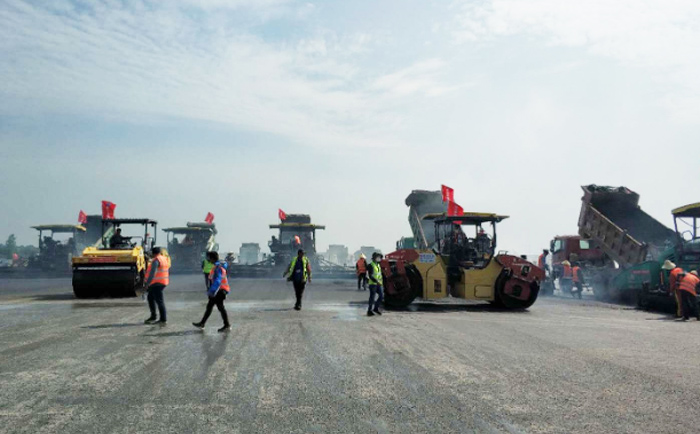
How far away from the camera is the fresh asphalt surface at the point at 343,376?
4.98 m

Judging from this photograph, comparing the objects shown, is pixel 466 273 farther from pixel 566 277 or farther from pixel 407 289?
pixel 566 277

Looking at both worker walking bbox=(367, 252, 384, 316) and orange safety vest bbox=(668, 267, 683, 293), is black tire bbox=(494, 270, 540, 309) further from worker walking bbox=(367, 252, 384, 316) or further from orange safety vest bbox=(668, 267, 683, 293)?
worker walking bbox=(367, 252, 384, 316)

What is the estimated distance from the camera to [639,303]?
56.2 ft

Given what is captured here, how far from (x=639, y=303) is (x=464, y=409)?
13.8 m

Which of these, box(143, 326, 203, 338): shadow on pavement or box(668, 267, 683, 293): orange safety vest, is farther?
box(668, 267, 683, 293): orange safety vest

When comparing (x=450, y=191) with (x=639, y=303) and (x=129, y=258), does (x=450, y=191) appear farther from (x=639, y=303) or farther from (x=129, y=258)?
(x=129, y=258)

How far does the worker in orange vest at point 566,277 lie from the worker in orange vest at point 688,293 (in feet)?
30.6

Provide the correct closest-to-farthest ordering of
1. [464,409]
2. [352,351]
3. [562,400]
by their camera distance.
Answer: [464,409] → [562,400] → [352,351]

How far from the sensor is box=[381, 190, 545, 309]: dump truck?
15477 millimetres

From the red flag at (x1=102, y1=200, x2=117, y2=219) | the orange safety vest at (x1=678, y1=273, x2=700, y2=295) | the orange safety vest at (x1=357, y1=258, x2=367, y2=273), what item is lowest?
the orange safety vest at (x1=678, y1=273, x2=700, y2=295)

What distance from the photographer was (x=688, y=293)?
13.9 meters

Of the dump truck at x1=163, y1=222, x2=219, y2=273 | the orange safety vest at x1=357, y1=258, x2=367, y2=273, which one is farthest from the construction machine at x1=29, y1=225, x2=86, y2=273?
the orange safety vest at x1=357, y1=258, x2=367, y2=273

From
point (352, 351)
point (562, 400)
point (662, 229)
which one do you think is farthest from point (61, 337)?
point (662, 229)

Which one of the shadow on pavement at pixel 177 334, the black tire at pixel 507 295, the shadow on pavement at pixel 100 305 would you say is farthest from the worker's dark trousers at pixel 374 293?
the shadow on pavement at pixel 100 305
